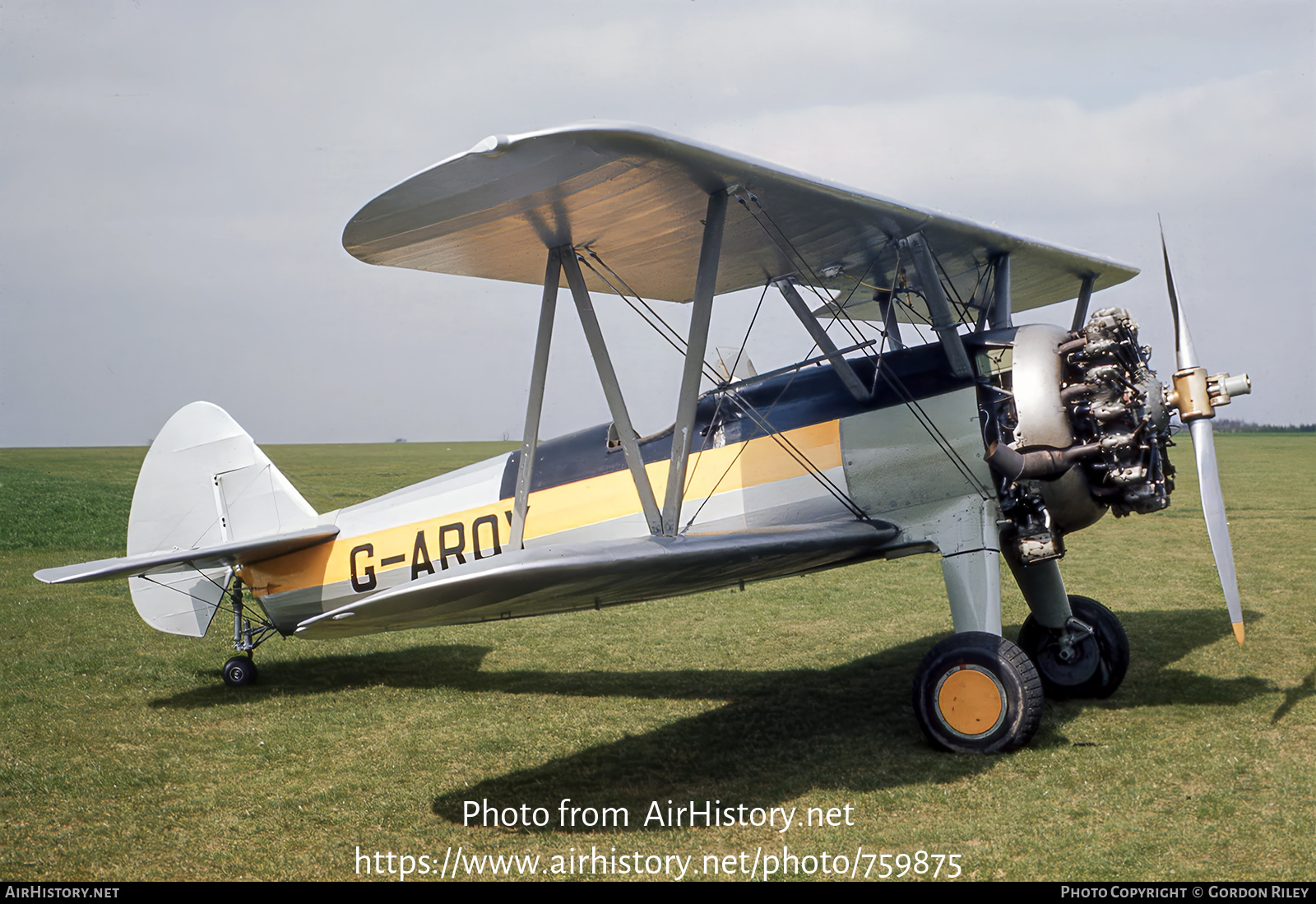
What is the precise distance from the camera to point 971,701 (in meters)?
4.89

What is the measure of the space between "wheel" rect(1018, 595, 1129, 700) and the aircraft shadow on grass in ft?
0.42

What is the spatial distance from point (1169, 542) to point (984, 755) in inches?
434

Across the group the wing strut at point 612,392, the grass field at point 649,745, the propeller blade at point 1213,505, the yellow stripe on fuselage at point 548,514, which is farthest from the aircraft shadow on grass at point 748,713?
the wing strut at point 612,392

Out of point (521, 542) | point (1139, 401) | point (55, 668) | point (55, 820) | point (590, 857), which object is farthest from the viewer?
point (55, 668)

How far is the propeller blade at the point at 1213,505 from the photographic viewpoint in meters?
4.97

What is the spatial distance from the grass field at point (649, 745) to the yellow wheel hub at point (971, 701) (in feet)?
0.63

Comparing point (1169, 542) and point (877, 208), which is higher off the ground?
point (877, 208)

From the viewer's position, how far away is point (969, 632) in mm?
5016

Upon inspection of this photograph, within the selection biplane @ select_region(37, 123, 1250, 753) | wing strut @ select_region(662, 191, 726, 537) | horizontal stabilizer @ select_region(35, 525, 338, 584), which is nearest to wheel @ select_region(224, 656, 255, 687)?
Answer: biplane @ select_region(37, 123, 1250, 753)

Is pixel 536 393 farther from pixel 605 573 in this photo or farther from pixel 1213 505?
pixel 1213 505

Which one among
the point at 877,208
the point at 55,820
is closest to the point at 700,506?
the point at 877,208

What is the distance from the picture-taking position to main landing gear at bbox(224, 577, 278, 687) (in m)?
7.41

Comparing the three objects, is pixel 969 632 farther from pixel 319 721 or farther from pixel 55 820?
pixel 55 820

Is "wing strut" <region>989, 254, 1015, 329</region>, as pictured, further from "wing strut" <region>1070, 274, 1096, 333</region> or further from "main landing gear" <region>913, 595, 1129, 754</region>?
"main landing gear" <region>913, 595, 1129, 754</region>
